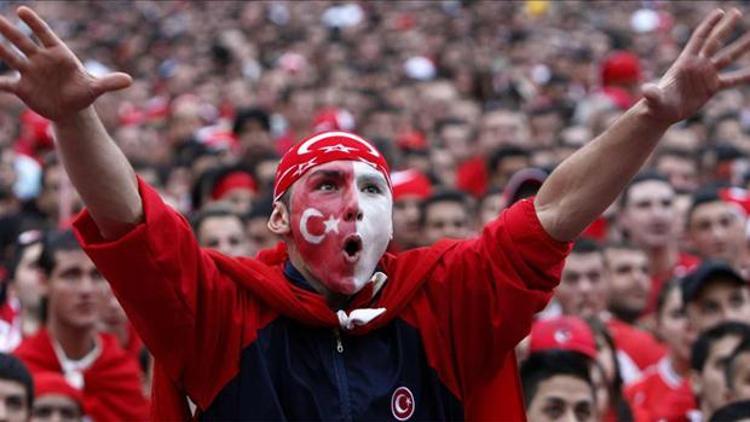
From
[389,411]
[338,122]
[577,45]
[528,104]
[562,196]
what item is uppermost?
[577,45]

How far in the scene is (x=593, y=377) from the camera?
20.1 feet

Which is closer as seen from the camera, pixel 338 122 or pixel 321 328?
pixel 321 328

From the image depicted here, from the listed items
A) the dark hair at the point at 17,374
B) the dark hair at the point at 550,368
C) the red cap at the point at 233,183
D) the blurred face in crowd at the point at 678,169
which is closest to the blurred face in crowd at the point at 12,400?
the dark hair at the point at 17,374

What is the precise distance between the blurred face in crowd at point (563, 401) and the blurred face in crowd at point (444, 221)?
3.16m

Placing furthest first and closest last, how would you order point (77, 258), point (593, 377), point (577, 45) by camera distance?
1. point (577, 45)
2. point (77, 258)
3. point (593, 377)

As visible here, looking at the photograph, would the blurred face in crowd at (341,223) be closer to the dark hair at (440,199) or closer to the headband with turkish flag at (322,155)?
the headband with turkish flag at (322,155)

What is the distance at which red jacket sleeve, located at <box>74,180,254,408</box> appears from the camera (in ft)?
11.8

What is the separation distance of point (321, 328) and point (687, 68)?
111 cm

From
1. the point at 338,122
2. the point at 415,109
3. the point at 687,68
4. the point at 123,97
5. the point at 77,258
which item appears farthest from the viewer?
the point at 123,97

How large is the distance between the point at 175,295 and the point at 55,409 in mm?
2716

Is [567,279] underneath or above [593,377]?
above

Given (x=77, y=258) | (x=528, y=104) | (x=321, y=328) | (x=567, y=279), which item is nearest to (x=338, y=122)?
(x=528, y=104)

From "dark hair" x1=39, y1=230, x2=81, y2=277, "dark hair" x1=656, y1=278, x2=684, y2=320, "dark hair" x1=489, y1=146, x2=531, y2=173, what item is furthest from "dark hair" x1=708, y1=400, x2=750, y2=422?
"dark hair" x1=489, y1=146, x2=531, y2=173

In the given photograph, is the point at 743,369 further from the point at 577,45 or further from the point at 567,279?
the point at 577,45
